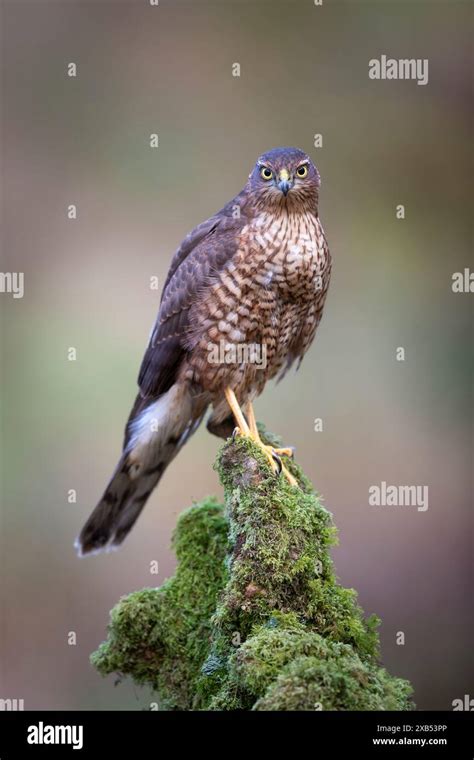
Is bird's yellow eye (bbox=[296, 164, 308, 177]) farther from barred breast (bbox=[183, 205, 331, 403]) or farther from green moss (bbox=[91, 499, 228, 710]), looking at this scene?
green moss (bbox=[91, 499, 228, 710])

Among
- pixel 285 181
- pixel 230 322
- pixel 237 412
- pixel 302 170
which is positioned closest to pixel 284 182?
pixel 285 181

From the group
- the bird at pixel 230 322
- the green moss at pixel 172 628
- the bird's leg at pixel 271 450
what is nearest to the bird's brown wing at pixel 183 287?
the bird at pixel 230 322

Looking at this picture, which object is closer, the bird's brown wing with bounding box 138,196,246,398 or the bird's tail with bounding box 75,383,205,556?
the bird's brown wing with bounding box 138,196,246,398

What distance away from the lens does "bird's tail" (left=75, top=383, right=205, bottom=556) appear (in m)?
4.48

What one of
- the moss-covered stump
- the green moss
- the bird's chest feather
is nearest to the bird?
the bird's chest feather

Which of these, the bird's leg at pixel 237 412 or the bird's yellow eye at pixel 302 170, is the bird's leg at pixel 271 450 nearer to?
the bird's leg at pixel 237 412

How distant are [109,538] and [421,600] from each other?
346 cm

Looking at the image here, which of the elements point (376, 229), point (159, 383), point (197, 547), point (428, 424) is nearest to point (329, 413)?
point (428, 424)

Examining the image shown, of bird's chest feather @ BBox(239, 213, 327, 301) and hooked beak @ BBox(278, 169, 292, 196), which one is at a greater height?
hooked beak @ BBox(278, 169, 292, 196)

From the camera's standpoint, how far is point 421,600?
23.2 ft

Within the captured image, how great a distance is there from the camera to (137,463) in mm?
4531

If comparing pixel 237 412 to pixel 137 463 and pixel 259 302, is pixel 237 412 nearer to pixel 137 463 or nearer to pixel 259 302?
pixel 259 302

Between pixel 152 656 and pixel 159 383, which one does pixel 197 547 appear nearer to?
pixel 152 656

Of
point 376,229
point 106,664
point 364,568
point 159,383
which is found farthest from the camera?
point 376,229
